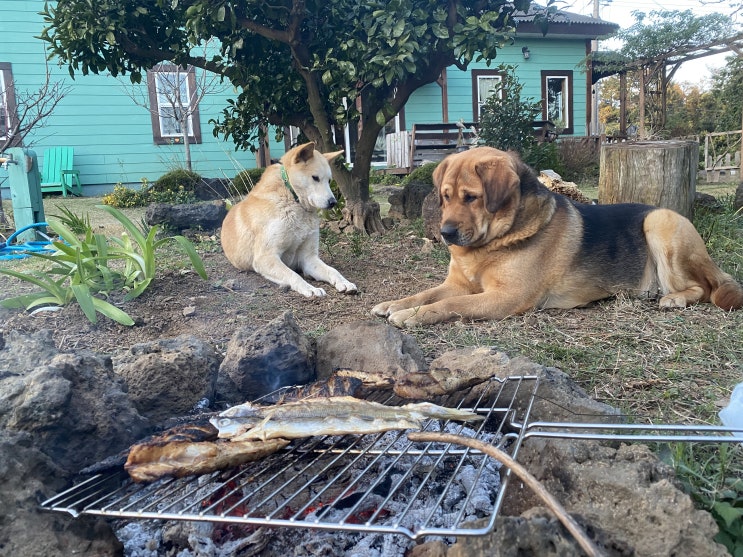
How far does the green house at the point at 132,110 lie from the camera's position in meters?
13.6

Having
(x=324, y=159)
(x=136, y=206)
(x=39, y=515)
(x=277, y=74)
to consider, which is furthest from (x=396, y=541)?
(x=136, y=206)

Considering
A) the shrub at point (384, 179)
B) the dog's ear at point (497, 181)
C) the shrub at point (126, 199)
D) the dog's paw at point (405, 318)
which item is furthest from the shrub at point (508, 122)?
the dog's paw at point (405, 318)

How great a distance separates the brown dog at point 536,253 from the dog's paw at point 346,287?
693mm

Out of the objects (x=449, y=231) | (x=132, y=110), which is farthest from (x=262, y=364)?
(x=132, y=110)

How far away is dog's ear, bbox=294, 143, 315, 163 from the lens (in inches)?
199

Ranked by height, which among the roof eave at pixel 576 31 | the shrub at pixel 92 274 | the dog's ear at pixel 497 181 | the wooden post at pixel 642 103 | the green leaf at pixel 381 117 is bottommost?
the shrub at pixel 92 274

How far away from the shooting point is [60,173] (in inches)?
545

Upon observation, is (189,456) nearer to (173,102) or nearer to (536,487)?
(536,487)

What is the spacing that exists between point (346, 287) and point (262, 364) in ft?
7.51

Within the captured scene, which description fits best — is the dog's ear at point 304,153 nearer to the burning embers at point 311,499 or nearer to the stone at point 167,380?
the stone at point 167,380

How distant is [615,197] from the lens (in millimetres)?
5336

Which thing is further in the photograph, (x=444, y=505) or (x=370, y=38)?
(x=370, y=38)

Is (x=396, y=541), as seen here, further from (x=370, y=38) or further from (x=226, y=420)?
(x=370, y=38)

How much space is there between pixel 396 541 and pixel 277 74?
19.8ft
